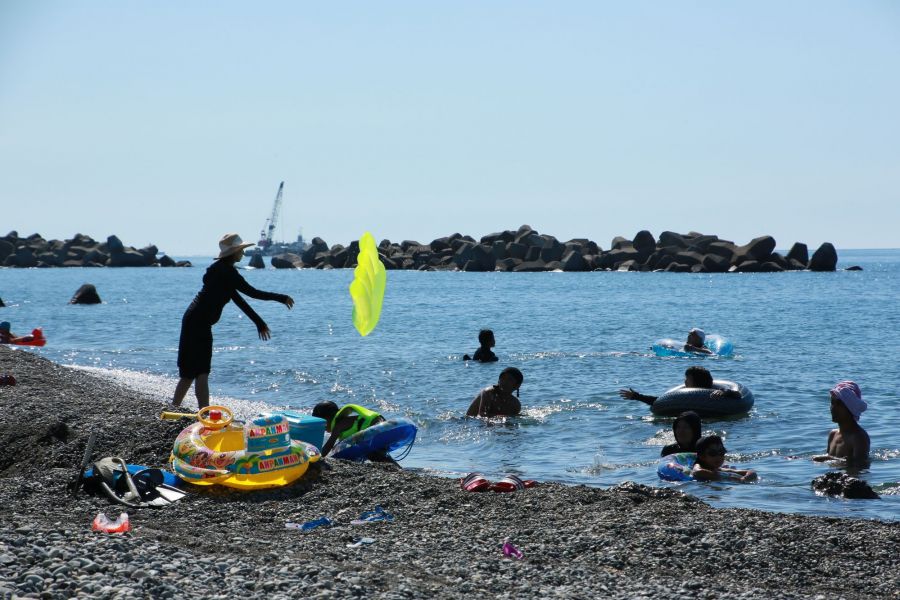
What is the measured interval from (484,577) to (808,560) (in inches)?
90.9

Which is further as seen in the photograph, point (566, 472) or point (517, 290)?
point (517, 290)

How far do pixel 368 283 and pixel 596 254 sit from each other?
311ft

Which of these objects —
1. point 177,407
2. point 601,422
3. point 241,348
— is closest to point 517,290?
point 241,348

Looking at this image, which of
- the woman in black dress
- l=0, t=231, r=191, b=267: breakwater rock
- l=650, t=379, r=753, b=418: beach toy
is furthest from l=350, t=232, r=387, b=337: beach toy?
l=0, t=231, r=191, b=267: breakwater rock

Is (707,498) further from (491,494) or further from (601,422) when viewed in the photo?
(601,422)

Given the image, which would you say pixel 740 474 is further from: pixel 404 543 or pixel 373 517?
pixel 404 543

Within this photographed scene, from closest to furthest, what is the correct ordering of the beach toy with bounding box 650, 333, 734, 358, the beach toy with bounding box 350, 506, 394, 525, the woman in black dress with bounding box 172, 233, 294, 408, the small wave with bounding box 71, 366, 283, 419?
1. the beach toy with bounding box 350, 506, 394, 525
2. the woman in black dress with bounding box 172, 233, 294, 408
3. the small wave with bounding box 71, 366, 283, 419
4. the beach toy with bounding box 650, 333, 734, 358

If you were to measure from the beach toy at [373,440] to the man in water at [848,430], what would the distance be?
4636 millimetres

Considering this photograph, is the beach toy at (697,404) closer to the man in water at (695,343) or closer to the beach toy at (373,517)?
the beach toy at (373,517)

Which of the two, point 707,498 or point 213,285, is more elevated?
point 213,285

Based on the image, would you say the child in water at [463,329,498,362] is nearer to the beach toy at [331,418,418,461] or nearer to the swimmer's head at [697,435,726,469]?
the swimmer's head at [697,435,726,469]

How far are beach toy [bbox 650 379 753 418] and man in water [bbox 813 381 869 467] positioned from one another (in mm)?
2754

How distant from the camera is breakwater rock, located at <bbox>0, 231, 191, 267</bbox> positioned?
413ft

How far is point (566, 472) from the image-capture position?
1055cm
